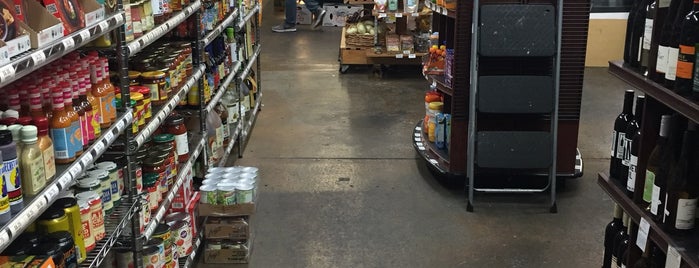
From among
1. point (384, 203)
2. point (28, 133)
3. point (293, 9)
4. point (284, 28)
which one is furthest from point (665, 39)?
point (284, 28)

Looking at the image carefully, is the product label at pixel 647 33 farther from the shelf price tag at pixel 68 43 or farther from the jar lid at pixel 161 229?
the jar lid at pixel 161 229

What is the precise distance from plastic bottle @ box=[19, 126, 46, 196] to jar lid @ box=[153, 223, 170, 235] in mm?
1307

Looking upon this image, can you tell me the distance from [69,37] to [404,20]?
6672mm

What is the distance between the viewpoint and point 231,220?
3740 millimetres

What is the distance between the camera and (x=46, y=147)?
204cm

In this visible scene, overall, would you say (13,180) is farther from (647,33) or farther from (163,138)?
(647,33)

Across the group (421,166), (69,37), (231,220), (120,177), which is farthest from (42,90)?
(421,166)

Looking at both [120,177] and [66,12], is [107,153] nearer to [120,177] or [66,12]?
[120,177]

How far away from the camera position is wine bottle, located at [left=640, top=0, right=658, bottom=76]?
2414 millimetres

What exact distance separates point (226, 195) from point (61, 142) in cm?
153

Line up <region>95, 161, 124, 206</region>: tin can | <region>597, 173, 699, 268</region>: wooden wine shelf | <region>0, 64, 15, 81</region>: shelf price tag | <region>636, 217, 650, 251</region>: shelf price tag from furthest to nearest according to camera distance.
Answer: <region>95, 161, 124, 206</region>: tin can
<region>636, 217, 650, 251</region>: shelf price tag
<region>597, 173, 699, 268</region>: wooden wine shelf
<region>0, 64, 15, 81</region>: shelf price tag

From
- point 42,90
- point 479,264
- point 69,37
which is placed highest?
point 69,37

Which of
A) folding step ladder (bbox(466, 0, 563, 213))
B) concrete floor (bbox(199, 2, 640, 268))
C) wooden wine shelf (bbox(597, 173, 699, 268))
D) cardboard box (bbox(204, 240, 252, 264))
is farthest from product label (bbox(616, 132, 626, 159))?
cardboard box (bbox(204, 240, 252, 264))

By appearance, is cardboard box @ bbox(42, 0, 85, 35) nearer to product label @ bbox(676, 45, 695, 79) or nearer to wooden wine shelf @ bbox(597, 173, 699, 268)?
product label @ bbox(676, 45, 695, 79)
